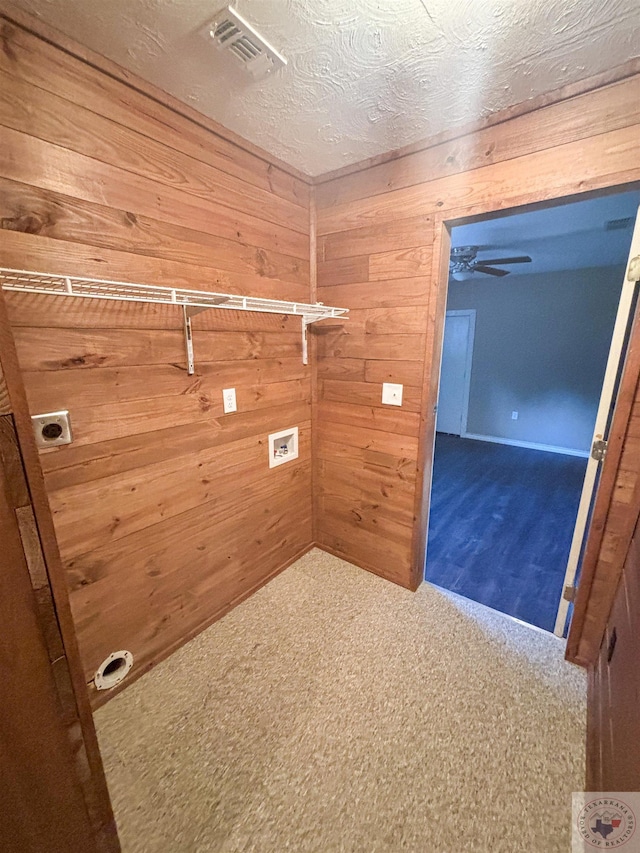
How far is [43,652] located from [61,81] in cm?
154

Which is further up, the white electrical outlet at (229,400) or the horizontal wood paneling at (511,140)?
the horizontal wood paneling at (511,140)

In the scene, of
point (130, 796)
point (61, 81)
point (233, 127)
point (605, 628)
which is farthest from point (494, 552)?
Answer: point (61, 81)

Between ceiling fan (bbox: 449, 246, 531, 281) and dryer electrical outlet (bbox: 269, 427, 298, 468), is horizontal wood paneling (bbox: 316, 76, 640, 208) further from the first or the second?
ceiling fan (bbox: 449, 246, 531, 281)

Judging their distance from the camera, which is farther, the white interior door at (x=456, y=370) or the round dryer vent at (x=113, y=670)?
→ the white interior door at (x=456, y=370)

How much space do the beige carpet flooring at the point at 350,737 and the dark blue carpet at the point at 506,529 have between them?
31 cm

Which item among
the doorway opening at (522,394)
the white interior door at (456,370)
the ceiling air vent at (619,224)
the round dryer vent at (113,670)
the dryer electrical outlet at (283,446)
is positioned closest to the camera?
the round dryer vent at (113,670)

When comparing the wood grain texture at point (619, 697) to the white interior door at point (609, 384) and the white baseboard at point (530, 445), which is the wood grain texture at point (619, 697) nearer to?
the white interior door at point (609, 384)

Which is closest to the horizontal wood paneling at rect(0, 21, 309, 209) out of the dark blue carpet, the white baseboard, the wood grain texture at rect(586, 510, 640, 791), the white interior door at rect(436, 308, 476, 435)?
the wood grain texture at rect(586, 510, 640, 791)

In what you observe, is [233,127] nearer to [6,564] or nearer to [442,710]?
[6,564]

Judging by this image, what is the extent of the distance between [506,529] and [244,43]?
3.16 meters

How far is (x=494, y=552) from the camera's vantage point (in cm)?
243

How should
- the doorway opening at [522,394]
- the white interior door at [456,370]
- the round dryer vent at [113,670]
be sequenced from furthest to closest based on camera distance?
1. the white interior door at [456,370]
2. the doorway opening at [522,394]
3. the round dryer vent at [113,670]

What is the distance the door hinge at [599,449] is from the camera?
1.36 m

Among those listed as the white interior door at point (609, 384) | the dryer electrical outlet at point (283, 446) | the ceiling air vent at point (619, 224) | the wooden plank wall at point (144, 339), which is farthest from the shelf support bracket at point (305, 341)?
the ceiling air vent at point (619, 224)
